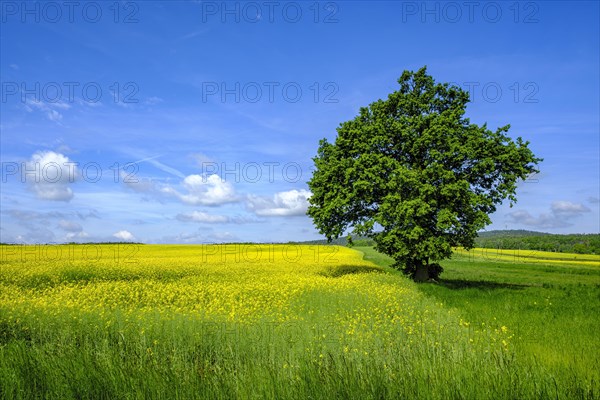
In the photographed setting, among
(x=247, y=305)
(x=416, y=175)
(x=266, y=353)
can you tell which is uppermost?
(x=416, y=175)

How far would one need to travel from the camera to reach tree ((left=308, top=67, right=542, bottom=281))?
2478 centimetres

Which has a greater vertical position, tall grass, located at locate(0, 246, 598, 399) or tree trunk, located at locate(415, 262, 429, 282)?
tall grass, located at locate(0, 246, 598, 399)

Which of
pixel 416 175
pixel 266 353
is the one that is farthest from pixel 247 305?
pixel 416 175

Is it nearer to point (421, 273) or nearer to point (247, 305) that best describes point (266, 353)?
point (247, 305)

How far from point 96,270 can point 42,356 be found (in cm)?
2254

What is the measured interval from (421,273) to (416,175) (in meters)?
7.93

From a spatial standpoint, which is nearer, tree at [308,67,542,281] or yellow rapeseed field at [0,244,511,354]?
yellow rapeseed field at [0,244,511,354]

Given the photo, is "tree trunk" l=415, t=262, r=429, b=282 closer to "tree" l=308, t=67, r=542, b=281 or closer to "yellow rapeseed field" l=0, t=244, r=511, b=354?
"tree" l=308, t=67, r=542, b=281

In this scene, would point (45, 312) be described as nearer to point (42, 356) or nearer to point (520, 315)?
point (42, 356)

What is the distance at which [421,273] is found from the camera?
28484mm

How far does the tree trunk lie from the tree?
70mm

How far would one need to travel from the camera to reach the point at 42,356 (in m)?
6.62

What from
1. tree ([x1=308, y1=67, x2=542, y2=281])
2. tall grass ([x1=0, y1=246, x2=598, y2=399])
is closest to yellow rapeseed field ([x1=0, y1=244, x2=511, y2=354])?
tall grass ([x1=0, y1=246, x2=598, y2=399])

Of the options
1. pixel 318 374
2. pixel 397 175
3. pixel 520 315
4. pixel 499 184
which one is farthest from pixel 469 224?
pixel 318 374
